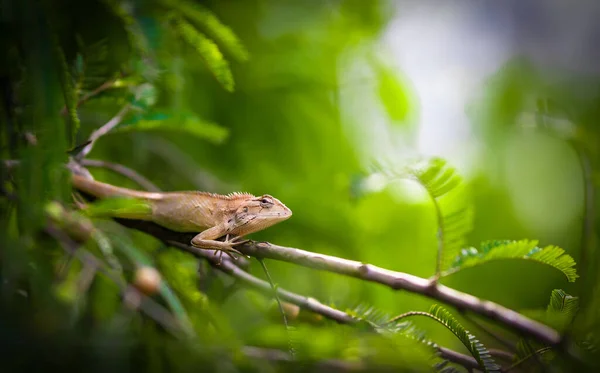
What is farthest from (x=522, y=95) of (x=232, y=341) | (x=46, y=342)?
(x=46, y=342)

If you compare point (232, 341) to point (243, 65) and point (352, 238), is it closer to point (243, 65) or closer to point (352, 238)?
point (352, 238)

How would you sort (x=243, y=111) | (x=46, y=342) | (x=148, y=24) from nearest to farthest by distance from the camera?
(x=46, y=342) → (x=148, y=24) → (x=243, y=111)

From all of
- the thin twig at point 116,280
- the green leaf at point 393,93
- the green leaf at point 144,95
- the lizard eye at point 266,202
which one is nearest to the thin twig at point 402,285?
the lizard eye at point 266,202

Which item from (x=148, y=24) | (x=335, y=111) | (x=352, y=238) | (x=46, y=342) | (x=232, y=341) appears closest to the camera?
(x=46, y=342)

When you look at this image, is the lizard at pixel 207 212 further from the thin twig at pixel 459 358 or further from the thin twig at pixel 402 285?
the thin twig at pixel 459 358

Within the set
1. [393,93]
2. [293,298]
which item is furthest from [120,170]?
[393,93]

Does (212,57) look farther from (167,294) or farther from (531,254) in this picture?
(531,254)
